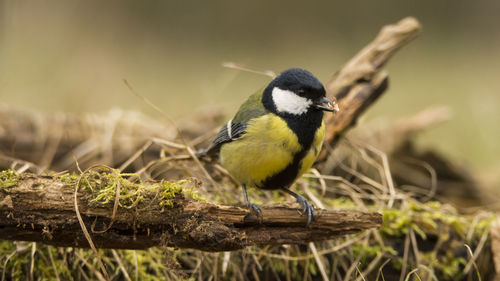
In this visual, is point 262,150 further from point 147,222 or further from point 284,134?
point 147,222

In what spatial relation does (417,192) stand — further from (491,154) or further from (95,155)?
(95,155)

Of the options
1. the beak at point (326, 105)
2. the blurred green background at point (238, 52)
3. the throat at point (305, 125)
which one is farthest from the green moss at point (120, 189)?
the blurred green background at point (238, 52)

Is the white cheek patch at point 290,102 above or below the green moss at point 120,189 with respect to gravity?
above

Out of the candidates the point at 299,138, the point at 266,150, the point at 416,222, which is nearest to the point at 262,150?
the point at 266,150

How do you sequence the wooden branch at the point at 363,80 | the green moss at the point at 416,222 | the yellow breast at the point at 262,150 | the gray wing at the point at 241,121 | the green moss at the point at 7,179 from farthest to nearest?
the wooden branch at the point at 363,80 → the green moss at the point at 416,222 → the gray wing at the point at 241,121 → the yellow breast at the point at 262,150 → the green moss at the point at 7,179

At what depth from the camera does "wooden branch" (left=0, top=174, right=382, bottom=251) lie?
5.29 feet

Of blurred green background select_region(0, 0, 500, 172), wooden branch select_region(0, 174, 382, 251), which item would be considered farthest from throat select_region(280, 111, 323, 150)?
blurred green background select_region(0, 0, 500, 172)

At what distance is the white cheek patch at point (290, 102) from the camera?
2230 mm

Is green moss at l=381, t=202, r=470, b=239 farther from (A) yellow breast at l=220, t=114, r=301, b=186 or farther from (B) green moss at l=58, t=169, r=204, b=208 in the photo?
(B) green moss at l=58, t=169, r=204, b=208

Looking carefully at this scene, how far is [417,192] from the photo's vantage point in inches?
141

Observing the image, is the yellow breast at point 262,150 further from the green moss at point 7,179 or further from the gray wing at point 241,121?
the green moss at point 7,179

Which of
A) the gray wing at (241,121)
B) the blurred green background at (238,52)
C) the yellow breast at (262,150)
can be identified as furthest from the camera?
the blurred green background at (238,52)

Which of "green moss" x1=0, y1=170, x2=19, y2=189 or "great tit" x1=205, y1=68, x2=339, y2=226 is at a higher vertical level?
"green moss" x1=0, y1=170, x2=19, y2=189

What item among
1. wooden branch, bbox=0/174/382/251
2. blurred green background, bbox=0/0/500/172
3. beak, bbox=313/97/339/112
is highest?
beak, bbox=313/97/339/112
